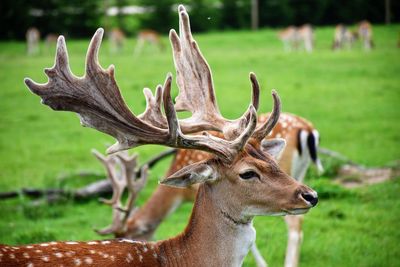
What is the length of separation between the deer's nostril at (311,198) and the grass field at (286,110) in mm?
2238

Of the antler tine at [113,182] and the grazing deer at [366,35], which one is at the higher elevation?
the antler tine at [113,182]

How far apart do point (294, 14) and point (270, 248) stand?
3510 centimetres

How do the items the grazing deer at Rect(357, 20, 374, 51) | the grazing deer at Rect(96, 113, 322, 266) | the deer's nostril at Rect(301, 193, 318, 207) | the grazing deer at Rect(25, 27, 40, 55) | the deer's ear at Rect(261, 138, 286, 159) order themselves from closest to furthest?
the deer's nostril at Rect(301, 193, 318, 207) → the deer's ear at Rect(261, 138, 286, 159) → the grazing deer at Rect(96, 113, 322, 266) → the grazing deer at Rect(357, 20, 374, 51) → the grazing deer at Rect(25, 27, 40, 55)

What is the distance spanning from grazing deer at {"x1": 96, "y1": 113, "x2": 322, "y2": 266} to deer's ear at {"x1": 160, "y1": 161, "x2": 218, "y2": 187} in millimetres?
2055

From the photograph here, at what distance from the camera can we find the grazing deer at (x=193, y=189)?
586 centimetres

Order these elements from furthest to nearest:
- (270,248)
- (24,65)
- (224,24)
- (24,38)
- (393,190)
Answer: (224,24)
(24,38)
(24,65)
(393,190)
(270,248)

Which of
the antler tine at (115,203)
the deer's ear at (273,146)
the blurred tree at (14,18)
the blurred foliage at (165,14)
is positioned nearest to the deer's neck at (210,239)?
the deer's ear at (273,146)

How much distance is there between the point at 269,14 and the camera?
133ft

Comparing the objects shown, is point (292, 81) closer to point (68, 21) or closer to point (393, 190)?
→ point (393, 190)

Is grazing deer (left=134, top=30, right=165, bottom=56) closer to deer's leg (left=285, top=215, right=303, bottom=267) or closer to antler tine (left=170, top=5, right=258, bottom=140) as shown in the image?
deer's leg (left=285, top=215, right=303, bottom=267)

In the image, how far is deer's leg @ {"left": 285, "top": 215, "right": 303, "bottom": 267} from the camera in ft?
18.4

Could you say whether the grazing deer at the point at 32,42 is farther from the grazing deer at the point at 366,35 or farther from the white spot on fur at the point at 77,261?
the white spot on fur at the point at 77,261

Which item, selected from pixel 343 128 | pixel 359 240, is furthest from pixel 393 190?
pixel 343 128

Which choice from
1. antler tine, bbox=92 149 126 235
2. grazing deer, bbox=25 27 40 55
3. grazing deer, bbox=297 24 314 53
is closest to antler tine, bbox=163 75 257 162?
antler tine, bbox=92 149 126 235
